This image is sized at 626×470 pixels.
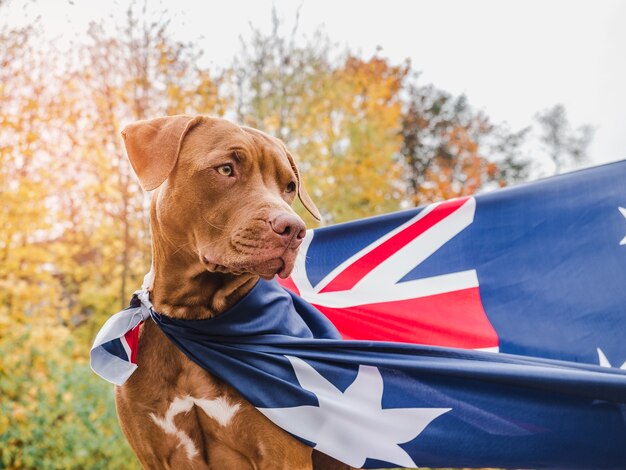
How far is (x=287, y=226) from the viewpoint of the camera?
2.19 meters

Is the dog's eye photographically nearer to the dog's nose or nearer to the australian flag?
the dog's nose

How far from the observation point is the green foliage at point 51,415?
5.38 m

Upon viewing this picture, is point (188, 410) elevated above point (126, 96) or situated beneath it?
situated beneath


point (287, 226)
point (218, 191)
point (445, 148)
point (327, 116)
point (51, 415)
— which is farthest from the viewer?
point (445, 148)

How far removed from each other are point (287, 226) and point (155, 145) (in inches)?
28.1

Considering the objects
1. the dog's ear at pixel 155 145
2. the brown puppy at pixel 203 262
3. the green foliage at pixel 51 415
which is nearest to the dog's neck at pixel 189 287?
the brown puppy at pixel 203 262

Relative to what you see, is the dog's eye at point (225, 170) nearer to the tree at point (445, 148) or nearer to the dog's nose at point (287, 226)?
the dog's nose at point (287, 226)

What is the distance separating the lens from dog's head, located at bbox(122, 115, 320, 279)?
222 centimetres

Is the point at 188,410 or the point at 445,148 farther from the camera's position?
the point at 445,148

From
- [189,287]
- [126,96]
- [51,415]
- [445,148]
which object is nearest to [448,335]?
[189,287]

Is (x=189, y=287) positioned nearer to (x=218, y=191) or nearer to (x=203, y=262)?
(x=203, y=262)

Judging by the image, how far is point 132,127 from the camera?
2.49 meters

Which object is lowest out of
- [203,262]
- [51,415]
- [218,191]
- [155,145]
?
[51,415]

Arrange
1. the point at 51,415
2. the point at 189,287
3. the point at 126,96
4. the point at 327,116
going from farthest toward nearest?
the point at 327,116, the point at 126,96, the point at 51,415, the point at 189,287
